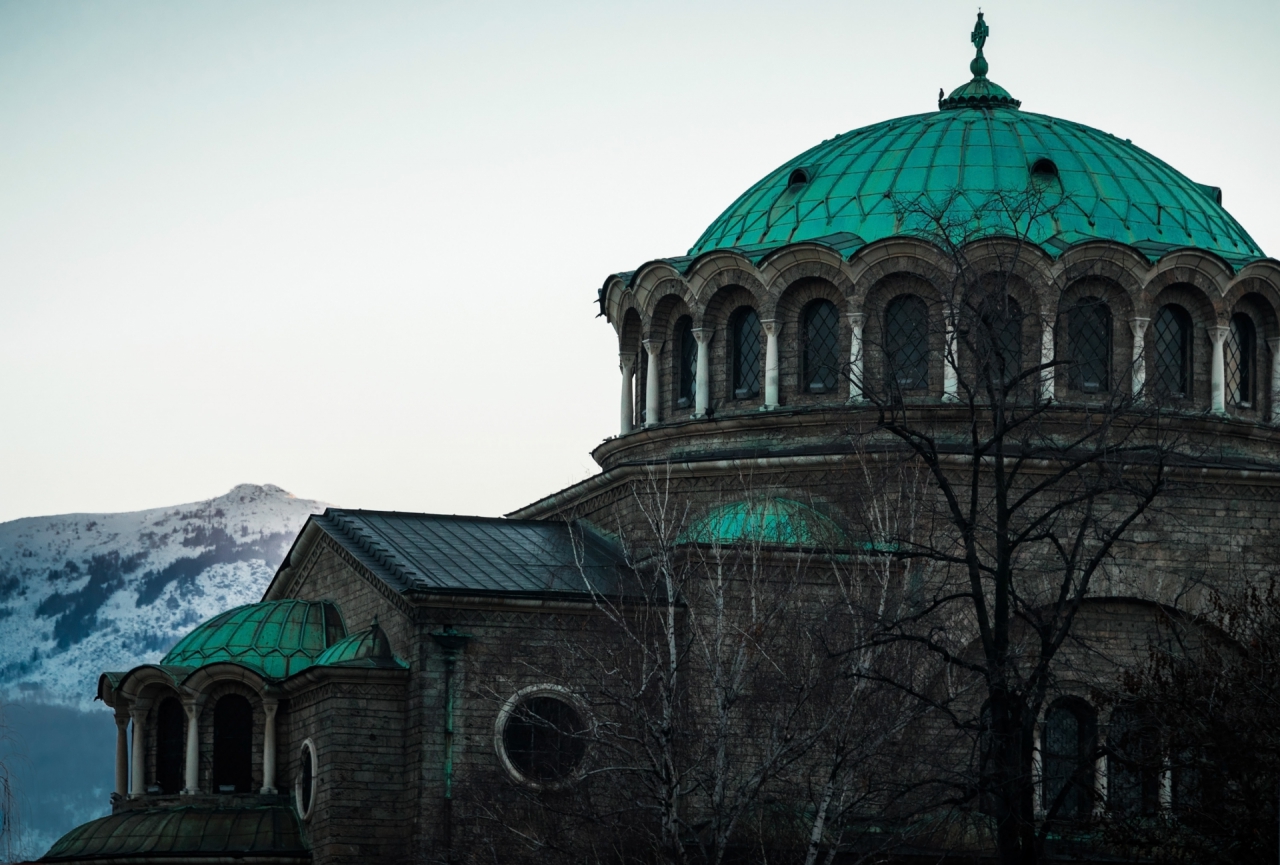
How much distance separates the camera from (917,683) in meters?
24.4

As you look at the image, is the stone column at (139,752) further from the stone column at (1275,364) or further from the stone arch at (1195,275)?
the stone column at (1275,364)

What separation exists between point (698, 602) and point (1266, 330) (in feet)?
34.1

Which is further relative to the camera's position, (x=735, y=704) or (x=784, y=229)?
(x=784, y=229)

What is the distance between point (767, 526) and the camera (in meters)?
28.2

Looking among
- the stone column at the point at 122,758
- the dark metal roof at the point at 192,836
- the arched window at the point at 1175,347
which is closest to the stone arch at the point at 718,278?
the arched window at the point at 1175,347

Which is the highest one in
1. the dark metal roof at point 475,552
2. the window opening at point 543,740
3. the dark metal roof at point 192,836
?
the dark metal roof at point 475,552

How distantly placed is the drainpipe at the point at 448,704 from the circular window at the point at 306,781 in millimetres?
2016

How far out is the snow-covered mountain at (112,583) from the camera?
262 feet

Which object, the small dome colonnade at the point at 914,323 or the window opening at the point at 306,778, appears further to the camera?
the small dome colonnade at the point at 914,323

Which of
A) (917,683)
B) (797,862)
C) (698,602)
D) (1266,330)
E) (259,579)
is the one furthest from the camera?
(259,579)

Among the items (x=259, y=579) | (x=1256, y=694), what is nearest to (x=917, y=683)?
(x=1256, y=694)

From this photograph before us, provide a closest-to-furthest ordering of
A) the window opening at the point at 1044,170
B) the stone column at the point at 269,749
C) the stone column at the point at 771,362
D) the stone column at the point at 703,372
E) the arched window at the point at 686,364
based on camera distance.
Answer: the stone column at the point at 269,749, the stone column at the point at 771,362, the stone column at the point at 703,372, the window opening at the point at 1044,170, the arched window at the point at 686,364

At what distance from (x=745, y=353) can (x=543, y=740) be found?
7.40 metres

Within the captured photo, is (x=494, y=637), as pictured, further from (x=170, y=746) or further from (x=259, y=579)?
(x=259, y=579)
